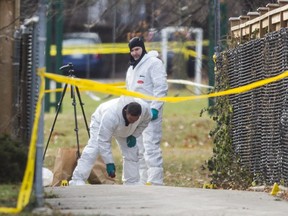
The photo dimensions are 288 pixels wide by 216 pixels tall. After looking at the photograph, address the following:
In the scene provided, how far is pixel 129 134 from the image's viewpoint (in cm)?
1602

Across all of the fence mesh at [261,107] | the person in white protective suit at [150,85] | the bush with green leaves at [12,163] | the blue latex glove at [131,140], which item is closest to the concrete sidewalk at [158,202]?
the bush with green leaves at [12,163]

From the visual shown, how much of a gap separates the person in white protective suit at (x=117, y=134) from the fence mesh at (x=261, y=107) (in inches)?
46.3

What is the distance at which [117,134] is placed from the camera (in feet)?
52.4

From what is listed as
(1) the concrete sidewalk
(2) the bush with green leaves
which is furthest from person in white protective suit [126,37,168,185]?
(2) the bush with green leaves

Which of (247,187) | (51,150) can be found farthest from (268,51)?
(51,150)

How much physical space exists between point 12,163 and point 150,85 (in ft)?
16.9

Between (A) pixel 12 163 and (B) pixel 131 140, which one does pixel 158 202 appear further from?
(B) pixel 131 140

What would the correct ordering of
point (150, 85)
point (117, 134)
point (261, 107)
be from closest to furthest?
point (261, 107), point (117, 134), point (150, 85)

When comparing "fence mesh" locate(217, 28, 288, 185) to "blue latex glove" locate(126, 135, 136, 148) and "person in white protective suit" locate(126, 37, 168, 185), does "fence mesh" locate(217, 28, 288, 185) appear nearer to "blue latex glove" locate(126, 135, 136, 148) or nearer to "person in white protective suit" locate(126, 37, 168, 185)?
"person in white protective suit" locate(126, 37, 168, 185)

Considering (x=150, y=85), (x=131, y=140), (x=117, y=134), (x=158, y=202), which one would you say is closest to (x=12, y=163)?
(x=158, y=202)

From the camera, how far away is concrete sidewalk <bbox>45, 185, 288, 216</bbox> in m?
11.5

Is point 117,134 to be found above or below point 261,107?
below

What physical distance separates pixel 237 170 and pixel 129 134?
1402 millimetres

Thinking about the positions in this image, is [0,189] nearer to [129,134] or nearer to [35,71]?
[35,71]
